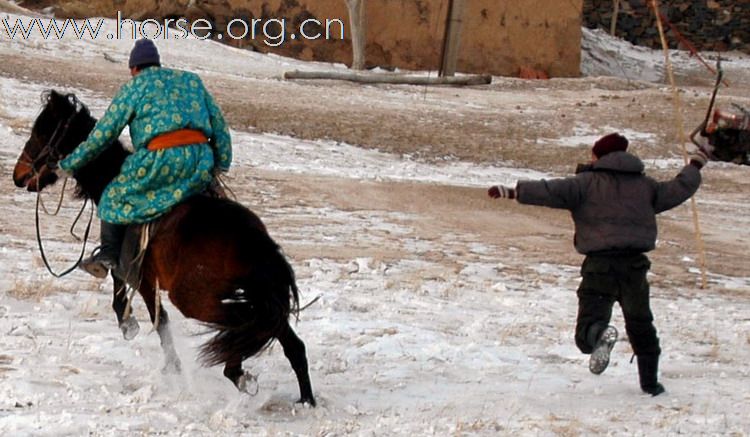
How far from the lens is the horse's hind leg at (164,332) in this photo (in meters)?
6.59

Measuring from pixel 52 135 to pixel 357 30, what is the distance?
20.0 metres

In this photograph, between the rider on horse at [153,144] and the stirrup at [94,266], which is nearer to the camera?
the rider on horse at [153,144]

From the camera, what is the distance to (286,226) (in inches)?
478

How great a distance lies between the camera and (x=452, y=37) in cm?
2495

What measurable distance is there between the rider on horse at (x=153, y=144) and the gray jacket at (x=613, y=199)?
1679mm

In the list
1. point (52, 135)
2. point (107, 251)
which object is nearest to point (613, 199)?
point (107, 251)

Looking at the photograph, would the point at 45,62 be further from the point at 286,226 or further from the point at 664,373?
the point at 664,373

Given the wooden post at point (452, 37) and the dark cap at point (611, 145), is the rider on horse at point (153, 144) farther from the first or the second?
the wooden post at point (452, 37)

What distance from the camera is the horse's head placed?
6.59 meters

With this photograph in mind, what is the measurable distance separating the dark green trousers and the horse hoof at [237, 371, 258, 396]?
A: 1.80 m

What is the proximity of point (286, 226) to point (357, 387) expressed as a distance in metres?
5.58

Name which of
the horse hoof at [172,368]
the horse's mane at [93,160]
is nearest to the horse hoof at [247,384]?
the horse hoof at [172,368]

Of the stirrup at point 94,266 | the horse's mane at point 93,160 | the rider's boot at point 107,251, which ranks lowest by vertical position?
the stirrup at point 94,266

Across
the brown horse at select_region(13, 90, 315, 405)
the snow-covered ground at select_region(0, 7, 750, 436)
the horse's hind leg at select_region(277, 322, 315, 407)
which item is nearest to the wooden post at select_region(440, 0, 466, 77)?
the snow-covered ground at select_region(0, 7, 750, 436)
